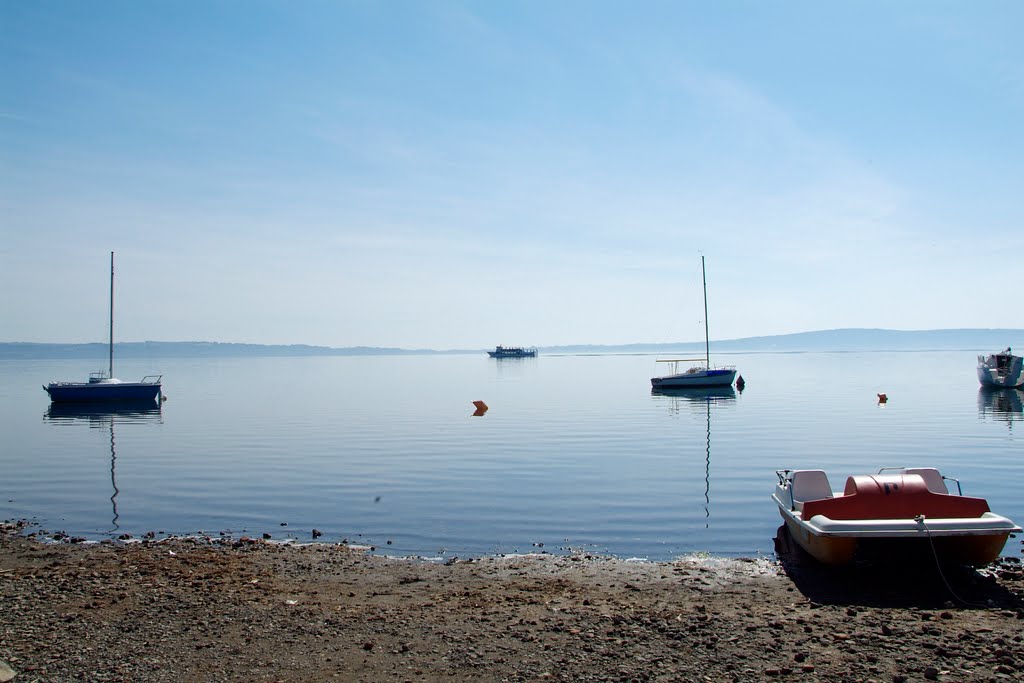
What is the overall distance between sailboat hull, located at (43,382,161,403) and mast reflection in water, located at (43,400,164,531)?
22.2 inches

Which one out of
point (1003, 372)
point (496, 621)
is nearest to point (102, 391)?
point (496, 621)

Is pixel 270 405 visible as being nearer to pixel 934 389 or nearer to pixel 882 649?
pixel 882 649

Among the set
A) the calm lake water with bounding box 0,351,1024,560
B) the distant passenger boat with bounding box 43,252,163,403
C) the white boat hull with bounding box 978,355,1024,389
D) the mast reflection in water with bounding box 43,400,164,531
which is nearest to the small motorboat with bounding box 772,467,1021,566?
the calm lake water with bounding box 0,351,1024,560

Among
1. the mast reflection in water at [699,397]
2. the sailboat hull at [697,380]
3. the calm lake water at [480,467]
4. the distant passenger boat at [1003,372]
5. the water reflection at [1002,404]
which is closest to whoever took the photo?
the calm lake water at [480,467]

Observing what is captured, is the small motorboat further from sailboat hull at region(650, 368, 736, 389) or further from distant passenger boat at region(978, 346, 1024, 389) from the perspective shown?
distant passenger boat at region(978, 346, 1024, 389)

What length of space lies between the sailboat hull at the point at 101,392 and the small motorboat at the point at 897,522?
57365mm

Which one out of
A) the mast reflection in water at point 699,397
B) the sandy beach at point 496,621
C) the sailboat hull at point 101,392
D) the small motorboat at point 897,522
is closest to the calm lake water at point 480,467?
the mast reflection in water at point 699,397

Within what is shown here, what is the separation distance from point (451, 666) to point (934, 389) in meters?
79.0

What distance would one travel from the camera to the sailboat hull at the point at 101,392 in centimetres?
6012

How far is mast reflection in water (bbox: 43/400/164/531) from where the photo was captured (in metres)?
48.0

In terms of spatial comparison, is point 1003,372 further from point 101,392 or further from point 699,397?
point 101,392

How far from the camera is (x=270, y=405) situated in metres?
59.6

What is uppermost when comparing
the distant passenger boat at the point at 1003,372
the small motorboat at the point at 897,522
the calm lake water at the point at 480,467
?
the distant passenger boat at the point at 1003,372

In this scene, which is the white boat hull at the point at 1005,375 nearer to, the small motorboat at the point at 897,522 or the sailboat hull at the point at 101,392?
the small motorboat at the point at 897,522
